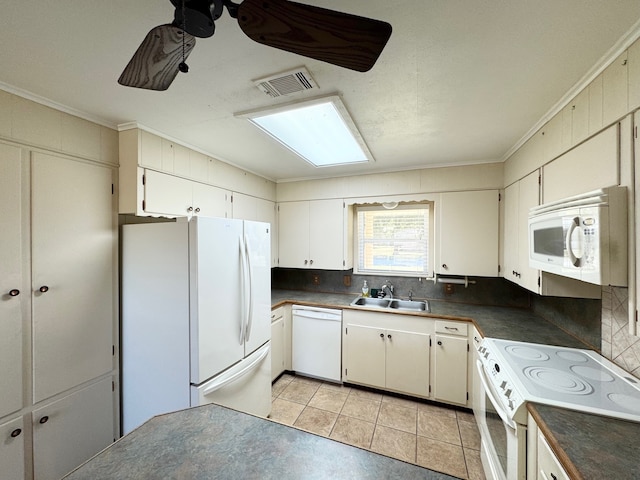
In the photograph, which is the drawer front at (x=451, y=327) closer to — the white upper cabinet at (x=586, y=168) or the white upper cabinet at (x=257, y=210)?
the white upper cabinet at (x=586, y=168)

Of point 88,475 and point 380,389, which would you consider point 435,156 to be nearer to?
point 380,389

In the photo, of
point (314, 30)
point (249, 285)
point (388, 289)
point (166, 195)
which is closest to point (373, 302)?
point (388, 289)

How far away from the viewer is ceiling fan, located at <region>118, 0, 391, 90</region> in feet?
2.02

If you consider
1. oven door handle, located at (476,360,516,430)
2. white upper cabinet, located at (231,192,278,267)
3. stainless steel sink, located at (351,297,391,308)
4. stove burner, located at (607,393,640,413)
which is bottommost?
oven door handle, located at (476,360,516,430)

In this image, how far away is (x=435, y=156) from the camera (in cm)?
245

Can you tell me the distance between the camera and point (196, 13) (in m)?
0.70

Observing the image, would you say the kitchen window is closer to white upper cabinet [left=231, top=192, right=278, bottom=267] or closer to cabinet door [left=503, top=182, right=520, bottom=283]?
cabinet door [left=503, top=182, right=520, bottom=283]

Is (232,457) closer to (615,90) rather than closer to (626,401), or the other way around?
(626,401)

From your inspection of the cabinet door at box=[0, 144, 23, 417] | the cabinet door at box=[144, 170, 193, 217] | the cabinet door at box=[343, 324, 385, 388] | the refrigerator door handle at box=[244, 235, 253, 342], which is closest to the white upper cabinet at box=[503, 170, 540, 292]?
the cabinet door at box=[343, 324, 385, 388]

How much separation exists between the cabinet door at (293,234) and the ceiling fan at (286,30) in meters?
2.44

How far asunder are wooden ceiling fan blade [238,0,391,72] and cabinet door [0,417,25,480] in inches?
87.1

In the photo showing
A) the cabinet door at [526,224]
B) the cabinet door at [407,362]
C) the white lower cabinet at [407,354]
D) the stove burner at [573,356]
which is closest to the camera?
the stove burner at [573,356]

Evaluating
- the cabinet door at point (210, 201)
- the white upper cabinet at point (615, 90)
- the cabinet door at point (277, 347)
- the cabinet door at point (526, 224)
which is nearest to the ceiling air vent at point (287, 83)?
the cabinet door at point (210, 201)

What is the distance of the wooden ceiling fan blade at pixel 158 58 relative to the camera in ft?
2.55
